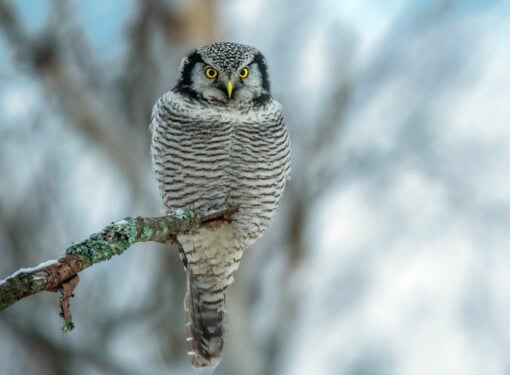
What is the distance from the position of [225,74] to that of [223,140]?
344 millimetres

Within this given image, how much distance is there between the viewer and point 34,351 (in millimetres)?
10477

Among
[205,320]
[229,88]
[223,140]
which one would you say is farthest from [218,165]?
[205,320]

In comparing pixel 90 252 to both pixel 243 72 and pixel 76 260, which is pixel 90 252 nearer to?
pixel 76 260

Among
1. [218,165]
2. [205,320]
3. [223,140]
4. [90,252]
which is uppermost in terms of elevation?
[90,252]

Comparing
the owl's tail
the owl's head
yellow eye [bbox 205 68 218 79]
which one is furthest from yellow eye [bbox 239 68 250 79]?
the owl's tail

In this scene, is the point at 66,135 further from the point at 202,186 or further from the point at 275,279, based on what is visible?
the point at 202,186

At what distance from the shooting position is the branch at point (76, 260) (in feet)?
6.48

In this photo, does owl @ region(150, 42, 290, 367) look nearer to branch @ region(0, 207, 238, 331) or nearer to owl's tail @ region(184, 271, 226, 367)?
owl's tail @ region(184, 271, 226, 367)

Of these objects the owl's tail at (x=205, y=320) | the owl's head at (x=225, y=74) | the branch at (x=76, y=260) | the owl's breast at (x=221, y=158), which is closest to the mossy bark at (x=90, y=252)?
the branch at (x=76, y=260)

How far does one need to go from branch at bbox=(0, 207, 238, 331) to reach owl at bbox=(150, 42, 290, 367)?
2.92ft

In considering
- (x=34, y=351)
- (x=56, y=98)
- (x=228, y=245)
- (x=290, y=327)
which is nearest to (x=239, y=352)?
(x=290, y=327)

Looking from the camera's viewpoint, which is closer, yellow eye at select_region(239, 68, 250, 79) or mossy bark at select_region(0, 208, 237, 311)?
mossy bark at select_region(0, 208, 237, 311)

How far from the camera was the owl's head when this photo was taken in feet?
13.2

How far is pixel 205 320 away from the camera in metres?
4.64
